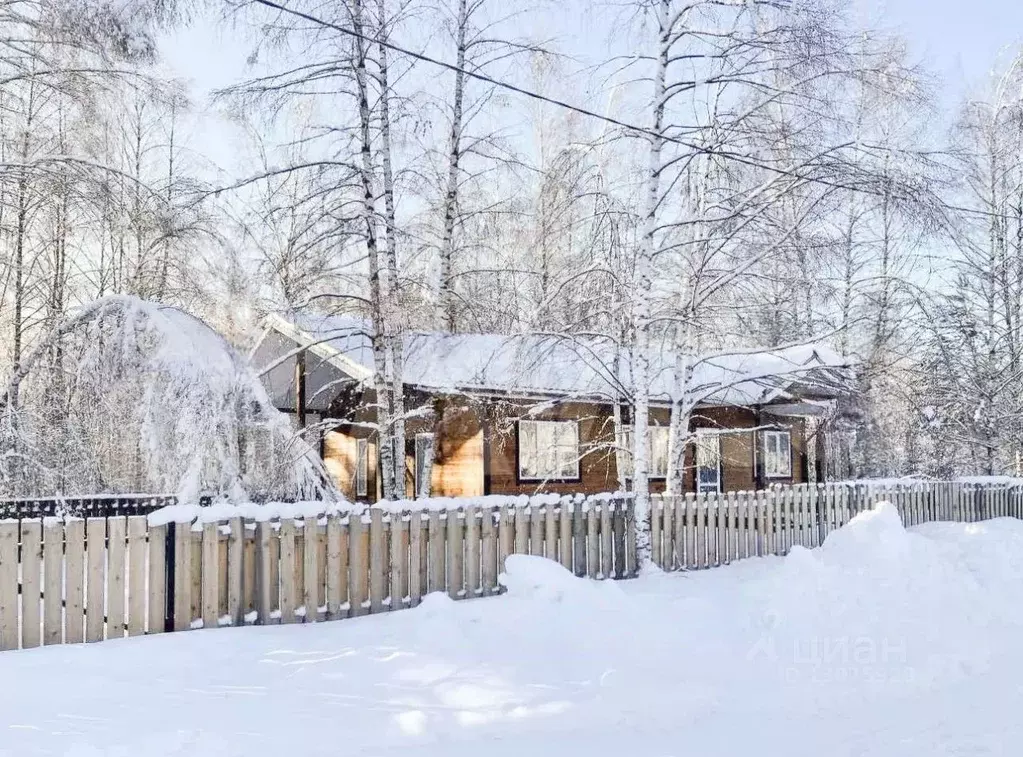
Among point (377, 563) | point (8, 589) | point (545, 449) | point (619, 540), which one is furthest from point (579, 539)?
point (545, 449)

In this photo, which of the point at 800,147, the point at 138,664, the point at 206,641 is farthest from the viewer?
the point at 800,147

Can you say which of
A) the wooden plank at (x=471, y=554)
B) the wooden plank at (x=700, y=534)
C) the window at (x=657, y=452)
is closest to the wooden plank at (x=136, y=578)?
the wooden plank at (x=471, y=554)

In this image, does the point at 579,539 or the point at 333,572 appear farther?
the point at 579,539

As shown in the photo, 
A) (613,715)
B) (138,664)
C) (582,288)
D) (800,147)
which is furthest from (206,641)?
(800,147)

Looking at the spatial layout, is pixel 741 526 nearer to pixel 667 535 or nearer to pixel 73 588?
pixel 667 535

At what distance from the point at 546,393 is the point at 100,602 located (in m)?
10.8

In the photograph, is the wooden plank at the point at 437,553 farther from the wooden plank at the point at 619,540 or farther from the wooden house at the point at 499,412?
the wooden house at the point at 499,412

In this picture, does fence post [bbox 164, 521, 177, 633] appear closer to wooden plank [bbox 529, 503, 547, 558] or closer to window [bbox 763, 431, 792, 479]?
wooden plank [bbox 529, 503, 547, 558]

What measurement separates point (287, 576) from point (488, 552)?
232 centimetres

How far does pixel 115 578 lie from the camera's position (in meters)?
6.90

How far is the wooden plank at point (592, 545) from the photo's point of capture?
10367 millimetres

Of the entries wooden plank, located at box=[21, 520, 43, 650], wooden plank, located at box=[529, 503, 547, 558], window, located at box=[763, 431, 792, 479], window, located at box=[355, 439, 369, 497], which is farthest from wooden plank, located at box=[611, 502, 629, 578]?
window, located at box=[763, 431, 792, 479]

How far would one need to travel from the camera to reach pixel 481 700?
5340mm

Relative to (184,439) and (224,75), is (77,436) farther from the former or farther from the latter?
(224,75)
